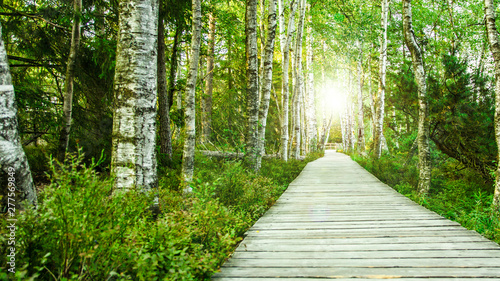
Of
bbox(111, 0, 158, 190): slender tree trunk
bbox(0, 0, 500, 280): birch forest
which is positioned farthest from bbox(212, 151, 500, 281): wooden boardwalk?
bbox(111, 0, 158, 190): slender tree trunk

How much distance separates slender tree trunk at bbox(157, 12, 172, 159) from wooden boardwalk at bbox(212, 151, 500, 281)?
430cm

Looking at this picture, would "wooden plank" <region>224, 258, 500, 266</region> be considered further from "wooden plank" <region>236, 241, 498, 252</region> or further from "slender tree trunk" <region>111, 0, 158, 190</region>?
"slender tree trunk" <region>111, 0, 158, 190</region>

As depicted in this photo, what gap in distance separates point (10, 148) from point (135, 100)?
1.35 metres

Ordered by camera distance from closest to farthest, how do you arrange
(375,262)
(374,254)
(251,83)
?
(375,262), (374,254), (251,83)

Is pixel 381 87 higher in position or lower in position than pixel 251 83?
higher

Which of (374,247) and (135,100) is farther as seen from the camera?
(135,100)

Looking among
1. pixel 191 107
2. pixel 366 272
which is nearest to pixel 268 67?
pixel 191 107

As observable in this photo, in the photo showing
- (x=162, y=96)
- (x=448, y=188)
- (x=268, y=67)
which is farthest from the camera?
(x=268, y=67)

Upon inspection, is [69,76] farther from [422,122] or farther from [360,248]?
[422,122]

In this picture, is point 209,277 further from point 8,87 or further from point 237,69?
point 237,69

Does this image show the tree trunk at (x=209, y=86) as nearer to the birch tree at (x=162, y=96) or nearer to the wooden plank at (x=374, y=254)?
the birch tree at (x=162, y=96)

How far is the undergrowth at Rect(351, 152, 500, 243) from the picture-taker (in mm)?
5607

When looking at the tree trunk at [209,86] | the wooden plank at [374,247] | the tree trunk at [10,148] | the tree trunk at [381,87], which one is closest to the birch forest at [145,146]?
the tree trunk at [10,148]

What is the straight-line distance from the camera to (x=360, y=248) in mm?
3135
